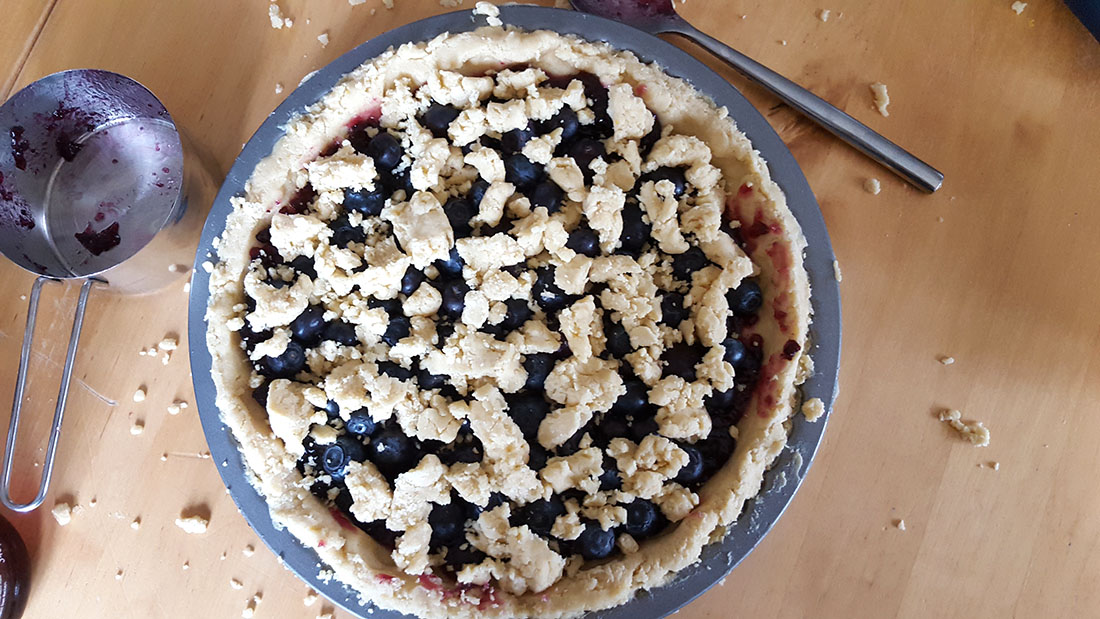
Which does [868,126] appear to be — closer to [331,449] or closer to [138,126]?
[331,449]

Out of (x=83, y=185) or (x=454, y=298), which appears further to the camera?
(x=83, y=185)

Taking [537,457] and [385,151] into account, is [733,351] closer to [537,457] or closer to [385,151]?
[537,457]

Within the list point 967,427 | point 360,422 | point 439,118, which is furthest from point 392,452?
point 967,427

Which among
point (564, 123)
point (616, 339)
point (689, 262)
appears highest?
point (564, 123)

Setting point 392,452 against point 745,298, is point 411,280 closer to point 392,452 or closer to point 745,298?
point 392,452

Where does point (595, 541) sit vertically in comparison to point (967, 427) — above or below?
below
